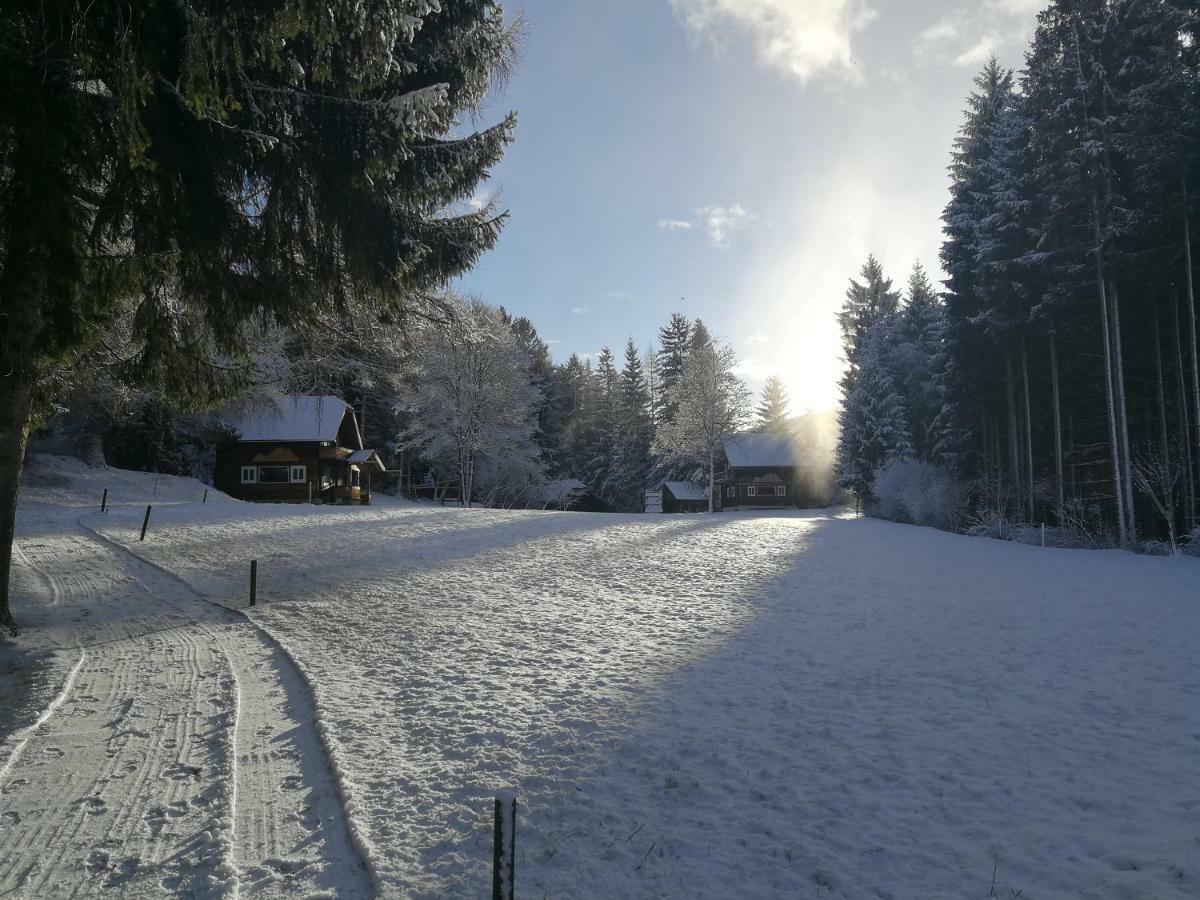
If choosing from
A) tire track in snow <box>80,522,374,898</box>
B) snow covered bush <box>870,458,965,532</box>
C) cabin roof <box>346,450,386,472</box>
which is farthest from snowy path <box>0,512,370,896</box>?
cabin roof <box>346,450,386,472</box>

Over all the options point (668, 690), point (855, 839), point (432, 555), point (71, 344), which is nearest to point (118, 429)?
point (432, 555)

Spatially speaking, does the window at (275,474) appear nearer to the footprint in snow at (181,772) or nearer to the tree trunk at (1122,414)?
the footprint in snow at (181,772)

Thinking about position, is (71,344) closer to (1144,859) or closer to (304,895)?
(304,895)

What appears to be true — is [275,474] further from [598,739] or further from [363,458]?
[598,739]

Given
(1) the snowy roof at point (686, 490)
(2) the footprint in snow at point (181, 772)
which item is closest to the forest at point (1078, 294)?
(1) the snowy roof at point (686, 490)

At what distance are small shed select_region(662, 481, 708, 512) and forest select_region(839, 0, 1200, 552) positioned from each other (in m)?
21.8

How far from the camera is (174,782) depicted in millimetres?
4938

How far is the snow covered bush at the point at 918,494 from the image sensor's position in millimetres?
31614

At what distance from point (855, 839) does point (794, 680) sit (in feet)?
11.5

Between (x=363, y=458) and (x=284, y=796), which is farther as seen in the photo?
(x=363, y=458)

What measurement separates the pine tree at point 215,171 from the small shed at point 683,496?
1871 inches

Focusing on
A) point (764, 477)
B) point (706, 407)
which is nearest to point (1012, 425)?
point (706, 407)

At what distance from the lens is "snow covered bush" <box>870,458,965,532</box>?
31614mm

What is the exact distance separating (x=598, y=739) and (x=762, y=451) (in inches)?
2088
